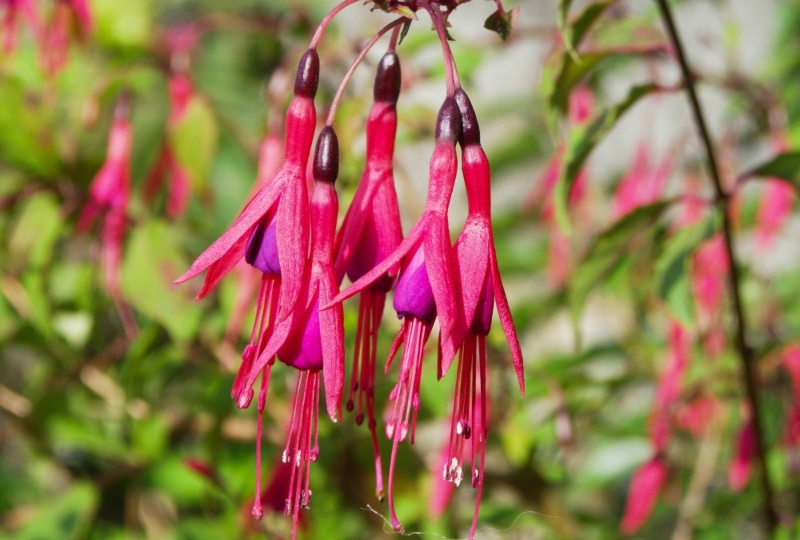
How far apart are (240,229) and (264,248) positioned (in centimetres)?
2

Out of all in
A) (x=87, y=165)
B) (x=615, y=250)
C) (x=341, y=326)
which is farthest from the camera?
(x=87, y=165)

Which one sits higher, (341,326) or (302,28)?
(302,28)

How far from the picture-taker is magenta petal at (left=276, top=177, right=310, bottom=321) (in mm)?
466

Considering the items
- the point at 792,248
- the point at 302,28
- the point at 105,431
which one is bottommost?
the point at 105,431

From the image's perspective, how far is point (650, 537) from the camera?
5.22ft

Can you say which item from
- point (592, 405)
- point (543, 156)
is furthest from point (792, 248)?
point (592, 405)

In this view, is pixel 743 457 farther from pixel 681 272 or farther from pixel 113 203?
pixel 113 203

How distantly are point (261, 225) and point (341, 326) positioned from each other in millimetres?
72

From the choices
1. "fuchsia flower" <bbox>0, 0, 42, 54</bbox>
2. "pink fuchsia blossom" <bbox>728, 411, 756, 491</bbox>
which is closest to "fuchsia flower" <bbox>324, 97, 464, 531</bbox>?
"pink fuchsia blossom" <bbox>728, 411, 756, 491</bbox>

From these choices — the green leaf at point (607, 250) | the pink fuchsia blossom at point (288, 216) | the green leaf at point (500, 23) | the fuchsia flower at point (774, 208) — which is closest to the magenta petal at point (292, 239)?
the pink fuchsia blossom at point (288, 216)

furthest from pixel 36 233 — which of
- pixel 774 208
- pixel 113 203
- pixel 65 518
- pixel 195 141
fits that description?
pixel 774 208

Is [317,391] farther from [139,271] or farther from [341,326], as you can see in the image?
[139,271]

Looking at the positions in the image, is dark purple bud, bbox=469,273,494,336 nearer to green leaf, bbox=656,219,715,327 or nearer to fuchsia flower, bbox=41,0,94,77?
green leaf, bbox=656,219,715,327

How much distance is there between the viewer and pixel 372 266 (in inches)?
19.6
